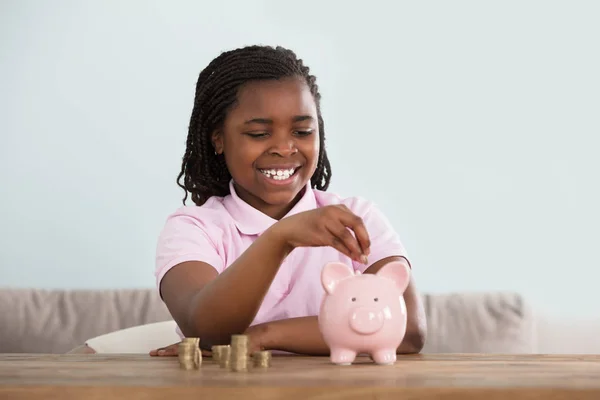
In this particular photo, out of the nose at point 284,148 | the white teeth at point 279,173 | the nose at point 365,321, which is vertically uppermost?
the nose at point 284,148

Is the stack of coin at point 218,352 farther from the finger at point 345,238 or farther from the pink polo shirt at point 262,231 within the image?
the pink polo shirt at point 262,231

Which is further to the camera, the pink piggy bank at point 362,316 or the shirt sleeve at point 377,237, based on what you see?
the shirt sleeve at point 377,237

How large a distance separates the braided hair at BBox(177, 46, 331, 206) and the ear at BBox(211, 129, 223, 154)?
0.01 metres

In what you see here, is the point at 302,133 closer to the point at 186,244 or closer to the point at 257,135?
the point at 257,135

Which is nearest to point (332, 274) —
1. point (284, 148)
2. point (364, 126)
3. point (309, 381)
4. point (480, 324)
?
point (309, 381)

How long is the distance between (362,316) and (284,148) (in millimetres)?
559

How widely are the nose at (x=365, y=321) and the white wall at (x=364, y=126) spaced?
220cm

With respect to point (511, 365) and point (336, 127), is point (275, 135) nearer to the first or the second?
point (511, 365)

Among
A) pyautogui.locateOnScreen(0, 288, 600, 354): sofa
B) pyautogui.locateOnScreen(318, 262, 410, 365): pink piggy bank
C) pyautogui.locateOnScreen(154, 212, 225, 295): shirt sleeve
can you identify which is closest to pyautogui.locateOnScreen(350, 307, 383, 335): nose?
pyautogui.locateOnScreen(318, 262, 410, 365): pink piggy bank

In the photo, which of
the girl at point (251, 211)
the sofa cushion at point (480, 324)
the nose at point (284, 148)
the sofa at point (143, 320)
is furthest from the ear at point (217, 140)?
the sofa cushion at point (480, 324)

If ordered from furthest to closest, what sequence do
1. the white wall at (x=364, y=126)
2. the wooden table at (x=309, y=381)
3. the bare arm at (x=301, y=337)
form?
the white wall at (x=364, y=126), the bare arm at (x=301, y=337), the wooden table at (x=309, y=381)

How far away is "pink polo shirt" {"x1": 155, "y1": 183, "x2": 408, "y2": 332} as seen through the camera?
5.50 ft

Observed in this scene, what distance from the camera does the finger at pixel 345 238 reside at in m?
1.09

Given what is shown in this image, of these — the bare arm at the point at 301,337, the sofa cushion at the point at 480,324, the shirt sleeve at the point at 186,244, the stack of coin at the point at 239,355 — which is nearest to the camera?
the stack of coin at the point at 239,355
